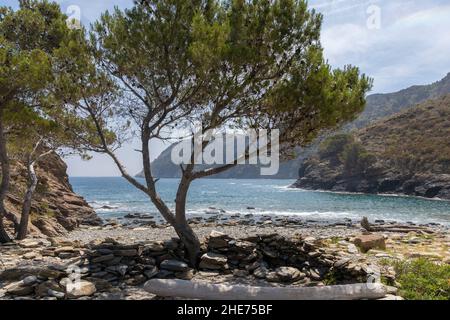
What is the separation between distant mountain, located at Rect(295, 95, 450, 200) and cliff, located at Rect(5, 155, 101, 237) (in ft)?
188

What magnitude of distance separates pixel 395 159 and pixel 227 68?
9508 centimetres

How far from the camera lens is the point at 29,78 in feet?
39.7

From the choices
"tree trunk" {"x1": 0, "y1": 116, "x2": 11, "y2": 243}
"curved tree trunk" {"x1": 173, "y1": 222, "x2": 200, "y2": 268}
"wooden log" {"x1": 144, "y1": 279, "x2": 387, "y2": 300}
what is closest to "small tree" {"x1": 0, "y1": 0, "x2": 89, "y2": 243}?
"tree trunk" {"x1": 0, "y1": 116, "x2": 11, "y2": 243}

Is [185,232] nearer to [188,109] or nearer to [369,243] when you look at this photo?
[188,109]

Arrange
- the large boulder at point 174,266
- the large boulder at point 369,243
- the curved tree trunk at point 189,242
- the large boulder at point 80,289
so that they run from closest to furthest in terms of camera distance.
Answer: the large boulder at point 80,289 < the large boulder at point 174,266 < the curved tree trunk at point 189,242 < the large boulder at point 369,243

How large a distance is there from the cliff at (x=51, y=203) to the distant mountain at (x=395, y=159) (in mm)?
57418

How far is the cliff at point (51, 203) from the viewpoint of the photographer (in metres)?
24.4

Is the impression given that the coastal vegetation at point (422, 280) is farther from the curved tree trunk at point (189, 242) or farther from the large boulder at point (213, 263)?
the curved tree trunk at point (189, 242)

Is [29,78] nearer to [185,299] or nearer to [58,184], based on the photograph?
[185,299]

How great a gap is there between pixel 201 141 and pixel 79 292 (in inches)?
222

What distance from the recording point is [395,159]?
315 ft

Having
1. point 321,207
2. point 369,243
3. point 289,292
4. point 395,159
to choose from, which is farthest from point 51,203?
point 395,159

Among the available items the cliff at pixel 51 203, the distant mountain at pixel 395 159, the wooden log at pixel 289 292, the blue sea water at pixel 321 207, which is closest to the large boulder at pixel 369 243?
the wooden log at pixel 289 292
